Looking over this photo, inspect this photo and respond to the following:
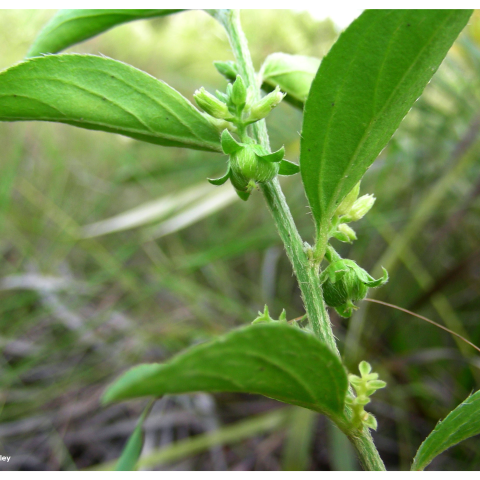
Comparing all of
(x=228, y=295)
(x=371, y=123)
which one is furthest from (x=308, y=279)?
(x=228, y=295)

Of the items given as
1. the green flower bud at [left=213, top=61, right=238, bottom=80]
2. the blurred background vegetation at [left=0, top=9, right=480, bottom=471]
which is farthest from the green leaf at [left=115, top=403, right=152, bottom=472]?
the blurred background vegetation at [left=0, top=9, right=480, bottom=471]

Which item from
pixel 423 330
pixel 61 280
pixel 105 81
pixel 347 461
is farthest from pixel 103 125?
pixel 61 280

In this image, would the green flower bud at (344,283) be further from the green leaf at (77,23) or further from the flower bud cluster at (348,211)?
the green leaf at (77,23)

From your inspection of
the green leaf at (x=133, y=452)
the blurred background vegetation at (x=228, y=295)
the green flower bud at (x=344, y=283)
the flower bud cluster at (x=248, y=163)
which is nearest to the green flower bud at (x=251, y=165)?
the flower bud cluster at (x=248, y=163)

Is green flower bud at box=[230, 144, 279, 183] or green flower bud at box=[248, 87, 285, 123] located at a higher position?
green flower bud at box=[248, 87, 285, 123]

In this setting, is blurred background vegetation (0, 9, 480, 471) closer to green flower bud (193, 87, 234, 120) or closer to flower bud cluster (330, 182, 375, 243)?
flower bud cluster (330, 182, 375, 243)
